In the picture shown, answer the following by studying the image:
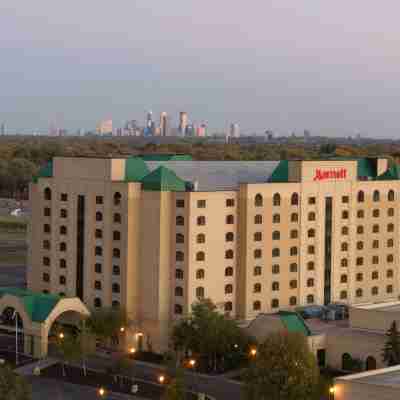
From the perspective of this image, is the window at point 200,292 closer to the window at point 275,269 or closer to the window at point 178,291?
the window at point 178,291

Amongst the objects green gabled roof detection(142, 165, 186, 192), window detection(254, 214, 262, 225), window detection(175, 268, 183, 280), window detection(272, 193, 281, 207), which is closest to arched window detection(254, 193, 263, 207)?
window detection(254, 214, 262, 225)

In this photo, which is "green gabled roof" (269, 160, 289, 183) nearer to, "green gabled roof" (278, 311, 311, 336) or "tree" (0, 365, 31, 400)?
"green gabled roof" (278, 311, 311, 336)

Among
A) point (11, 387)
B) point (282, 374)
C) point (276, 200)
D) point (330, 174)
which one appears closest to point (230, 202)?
point (276, 200)

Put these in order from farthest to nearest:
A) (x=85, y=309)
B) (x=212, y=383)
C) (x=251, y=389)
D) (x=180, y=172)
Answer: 1. (x=180, y=172)
2. (x=85, y=309)
3. (x=212, y=383)
4. (x=251, y=389)

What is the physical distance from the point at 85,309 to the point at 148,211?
5766 millimetres

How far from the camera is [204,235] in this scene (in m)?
48.6

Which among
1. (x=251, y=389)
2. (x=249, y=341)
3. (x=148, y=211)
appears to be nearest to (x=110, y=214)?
(x=148, y=211)

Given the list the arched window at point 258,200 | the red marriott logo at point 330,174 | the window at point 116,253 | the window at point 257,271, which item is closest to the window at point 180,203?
the window at point 116,253

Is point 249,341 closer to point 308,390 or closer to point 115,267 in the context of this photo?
point 115,267

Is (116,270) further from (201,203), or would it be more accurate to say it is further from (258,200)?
(258,200)

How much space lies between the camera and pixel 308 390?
33.4m

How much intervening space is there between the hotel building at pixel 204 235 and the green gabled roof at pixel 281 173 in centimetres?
8

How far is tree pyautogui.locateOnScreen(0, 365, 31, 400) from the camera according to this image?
3191cm

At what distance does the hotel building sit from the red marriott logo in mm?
87
